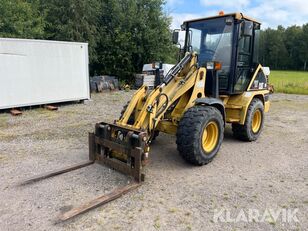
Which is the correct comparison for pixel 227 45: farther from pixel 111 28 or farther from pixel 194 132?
pixel 111 28

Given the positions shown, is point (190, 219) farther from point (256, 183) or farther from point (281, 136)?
point (281, 136)

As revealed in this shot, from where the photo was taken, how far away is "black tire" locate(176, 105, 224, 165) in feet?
13.1

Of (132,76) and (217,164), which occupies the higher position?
(132,76)

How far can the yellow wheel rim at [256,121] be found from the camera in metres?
6.02

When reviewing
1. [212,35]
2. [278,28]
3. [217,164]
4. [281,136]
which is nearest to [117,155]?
[217,164]

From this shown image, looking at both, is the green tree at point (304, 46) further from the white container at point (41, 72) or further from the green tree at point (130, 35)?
the white container at point (41, 72)

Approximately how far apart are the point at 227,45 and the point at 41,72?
6.09 m

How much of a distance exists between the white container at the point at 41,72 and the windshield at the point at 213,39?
17.3 feet

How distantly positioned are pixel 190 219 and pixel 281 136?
4201 millimetres

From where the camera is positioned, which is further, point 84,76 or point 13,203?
point 84,76

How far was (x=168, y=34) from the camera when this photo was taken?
55.6ft

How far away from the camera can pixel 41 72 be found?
8914 mm

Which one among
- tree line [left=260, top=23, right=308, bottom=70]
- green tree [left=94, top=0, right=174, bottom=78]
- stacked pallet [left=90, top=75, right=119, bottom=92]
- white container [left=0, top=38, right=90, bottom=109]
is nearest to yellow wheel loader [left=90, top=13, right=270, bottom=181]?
white container [left=0, top=38, right=90, bottom=109]

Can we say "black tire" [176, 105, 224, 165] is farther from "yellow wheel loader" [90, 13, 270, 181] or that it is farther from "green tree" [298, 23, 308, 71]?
"green tree" [298, 23, 308, 71]
